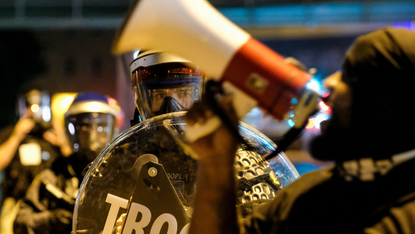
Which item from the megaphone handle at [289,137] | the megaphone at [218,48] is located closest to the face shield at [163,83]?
the megaphone at [218,48]

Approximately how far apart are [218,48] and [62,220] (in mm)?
1993

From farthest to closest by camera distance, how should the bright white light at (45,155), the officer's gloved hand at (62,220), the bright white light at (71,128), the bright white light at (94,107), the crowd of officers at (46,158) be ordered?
the bright white light at (94,107) < the bright white light at (71,128) < the bright white light at (45,155) < the crowd of officers at (46,158) < the officer's gloved hand at (62,220)

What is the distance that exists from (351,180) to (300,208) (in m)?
0.15

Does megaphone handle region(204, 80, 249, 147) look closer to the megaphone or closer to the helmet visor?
the megaphone

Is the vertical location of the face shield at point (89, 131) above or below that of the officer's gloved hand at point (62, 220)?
above

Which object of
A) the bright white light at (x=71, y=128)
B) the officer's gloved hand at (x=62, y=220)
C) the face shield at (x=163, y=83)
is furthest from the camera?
the bright white light at (x=71, y=128)

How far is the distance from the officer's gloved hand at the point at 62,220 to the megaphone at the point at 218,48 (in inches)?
71.8

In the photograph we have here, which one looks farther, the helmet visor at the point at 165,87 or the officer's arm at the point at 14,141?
the officer's arm at the point at 14,141

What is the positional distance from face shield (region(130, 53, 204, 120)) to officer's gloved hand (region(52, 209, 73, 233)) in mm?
1292

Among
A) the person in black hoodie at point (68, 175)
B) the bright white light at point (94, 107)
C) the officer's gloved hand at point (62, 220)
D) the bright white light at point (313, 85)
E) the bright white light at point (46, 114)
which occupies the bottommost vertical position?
the officer's gloved hand at point (62, 220)

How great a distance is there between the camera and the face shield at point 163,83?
1.40 m

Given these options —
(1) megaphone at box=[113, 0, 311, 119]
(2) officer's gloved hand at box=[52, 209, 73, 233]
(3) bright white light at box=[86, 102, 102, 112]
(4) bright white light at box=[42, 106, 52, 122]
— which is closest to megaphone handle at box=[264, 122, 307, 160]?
(1) megaphone at box=[113, 0, 311, 119]

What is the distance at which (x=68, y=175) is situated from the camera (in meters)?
2.64

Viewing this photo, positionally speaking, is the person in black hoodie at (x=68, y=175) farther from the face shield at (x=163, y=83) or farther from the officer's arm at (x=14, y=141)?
the face shield at (x=163, y=83)
